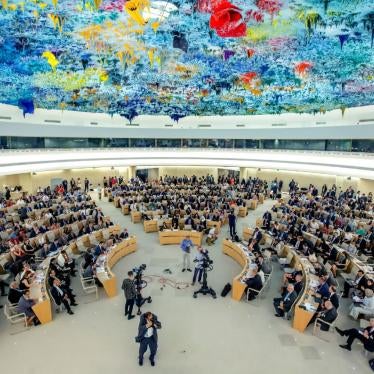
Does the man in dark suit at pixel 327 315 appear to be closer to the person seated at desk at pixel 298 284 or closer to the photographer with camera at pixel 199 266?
the person seated at desk at pixel 298 284

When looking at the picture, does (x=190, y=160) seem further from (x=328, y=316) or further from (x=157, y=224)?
(x=328, y=316)

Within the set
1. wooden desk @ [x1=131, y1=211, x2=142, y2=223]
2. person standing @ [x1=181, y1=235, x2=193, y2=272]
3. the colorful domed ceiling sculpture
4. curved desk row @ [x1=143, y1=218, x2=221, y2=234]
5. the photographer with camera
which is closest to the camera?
the colorful domed ceiling sculpture

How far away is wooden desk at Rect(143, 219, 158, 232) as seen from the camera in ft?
50.5

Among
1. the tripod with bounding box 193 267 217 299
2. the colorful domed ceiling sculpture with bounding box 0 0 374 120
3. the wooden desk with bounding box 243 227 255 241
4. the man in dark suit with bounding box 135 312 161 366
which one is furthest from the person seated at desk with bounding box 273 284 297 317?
the colorful domed ceiling sculpture with bounding box 0 0 374 120

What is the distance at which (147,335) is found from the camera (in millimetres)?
6305

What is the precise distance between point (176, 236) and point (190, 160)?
16040 mm

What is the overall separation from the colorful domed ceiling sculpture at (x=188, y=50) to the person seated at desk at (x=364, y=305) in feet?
25.9

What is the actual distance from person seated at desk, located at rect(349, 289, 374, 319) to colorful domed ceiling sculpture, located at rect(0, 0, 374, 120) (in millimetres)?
7901

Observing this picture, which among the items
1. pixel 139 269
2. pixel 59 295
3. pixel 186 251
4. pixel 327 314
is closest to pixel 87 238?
pixel 139 269

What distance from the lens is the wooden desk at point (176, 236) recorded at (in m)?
13.7

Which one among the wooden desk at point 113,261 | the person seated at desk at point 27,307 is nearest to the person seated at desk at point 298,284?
the wooden desk at point 113,261

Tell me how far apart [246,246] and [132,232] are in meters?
6.66

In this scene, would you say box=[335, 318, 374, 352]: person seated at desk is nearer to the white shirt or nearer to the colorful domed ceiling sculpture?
the white shirt

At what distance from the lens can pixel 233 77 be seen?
13.9 meters
